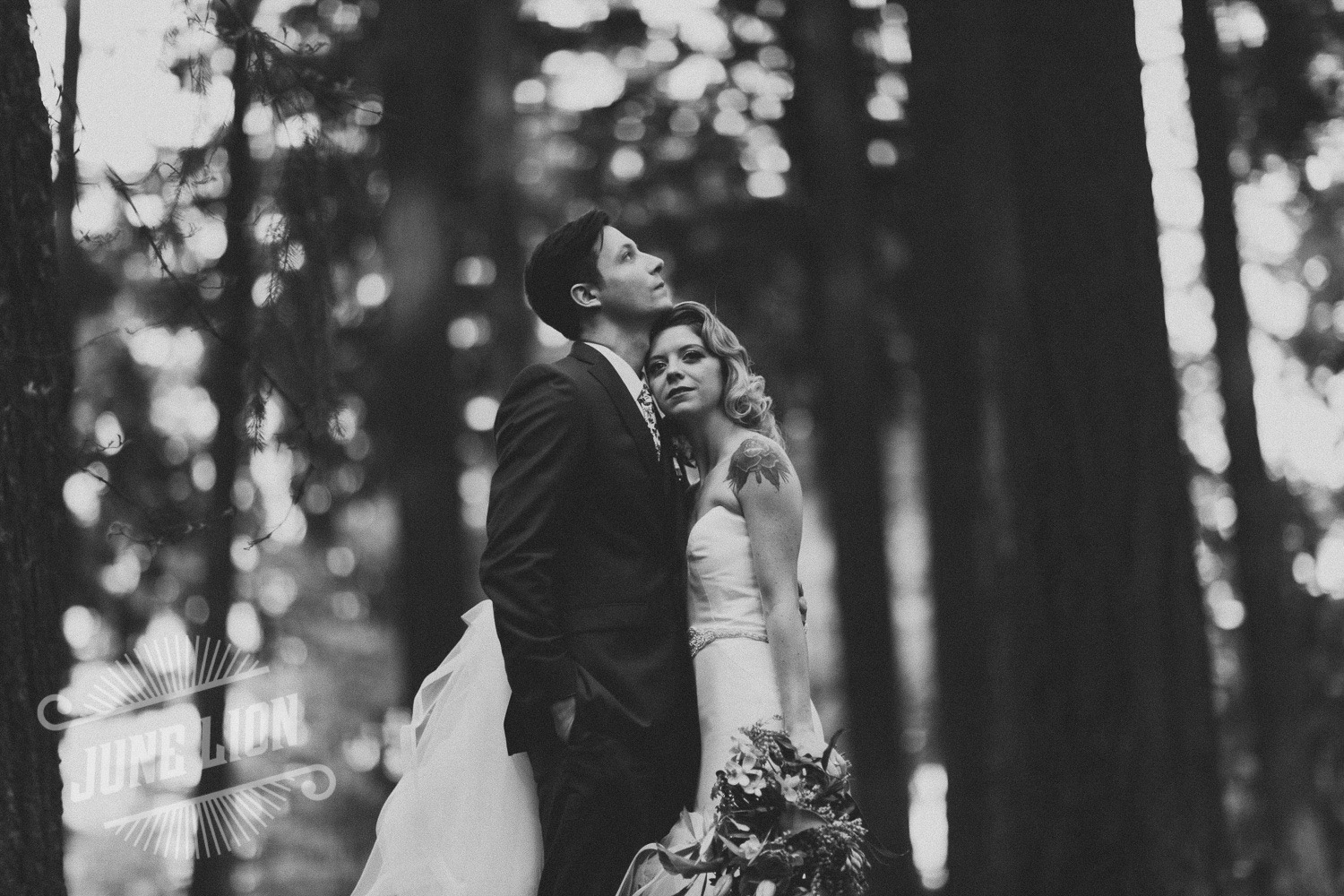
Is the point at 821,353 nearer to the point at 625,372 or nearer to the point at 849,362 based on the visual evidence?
the point at 849,362

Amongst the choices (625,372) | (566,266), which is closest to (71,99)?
(566,266)

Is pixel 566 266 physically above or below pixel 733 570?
above

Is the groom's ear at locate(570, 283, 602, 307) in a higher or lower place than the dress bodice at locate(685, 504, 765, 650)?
higher

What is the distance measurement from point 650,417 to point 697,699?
824mm

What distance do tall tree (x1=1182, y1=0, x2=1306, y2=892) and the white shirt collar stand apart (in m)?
9.12

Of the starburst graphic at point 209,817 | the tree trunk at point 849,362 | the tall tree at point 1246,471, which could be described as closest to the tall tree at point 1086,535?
the tree trunk at point 849,362

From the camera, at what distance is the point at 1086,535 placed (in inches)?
248

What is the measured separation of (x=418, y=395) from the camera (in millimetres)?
10352

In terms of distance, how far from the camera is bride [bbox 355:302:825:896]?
3.99 m

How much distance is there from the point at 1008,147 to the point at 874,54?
6.47 meters

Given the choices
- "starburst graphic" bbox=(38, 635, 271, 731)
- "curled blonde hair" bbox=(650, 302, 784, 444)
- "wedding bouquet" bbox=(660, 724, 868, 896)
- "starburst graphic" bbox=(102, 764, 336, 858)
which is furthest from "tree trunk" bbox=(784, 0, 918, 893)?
"wedding bouquet" bbox=(660, 724, 868, 896)

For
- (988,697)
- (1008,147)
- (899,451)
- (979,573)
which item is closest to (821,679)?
(899,451)

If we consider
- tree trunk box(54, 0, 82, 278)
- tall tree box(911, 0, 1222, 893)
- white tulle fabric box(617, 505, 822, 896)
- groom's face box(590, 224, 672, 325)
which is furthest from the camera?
tall tree box(911, 0, 1222, 893)

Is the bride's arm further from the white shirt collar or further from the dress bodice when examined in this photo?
the white shirt collar
